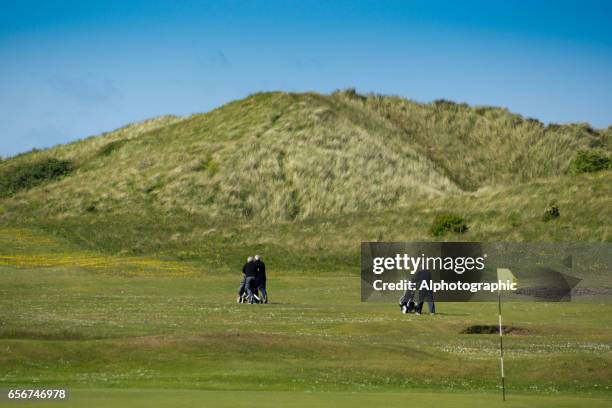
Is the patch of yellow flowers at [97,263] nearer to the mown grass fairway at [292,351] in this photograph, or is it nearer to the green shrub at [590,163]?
the mown grass fairway at [292,351]

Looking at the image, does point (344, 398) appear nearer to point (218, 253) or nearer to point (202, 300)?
point (202, 300)

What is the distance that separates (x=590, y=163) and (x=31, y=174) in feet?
238

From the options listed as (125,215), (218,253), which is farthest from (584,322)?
(125,215)

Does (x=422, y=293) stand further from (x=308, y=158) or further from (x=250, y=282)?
(x=308, y=158)

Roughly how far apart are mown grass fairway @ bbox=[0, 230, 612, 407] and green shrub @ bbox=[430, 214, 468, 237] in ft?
111

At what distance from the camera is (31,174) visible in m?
148

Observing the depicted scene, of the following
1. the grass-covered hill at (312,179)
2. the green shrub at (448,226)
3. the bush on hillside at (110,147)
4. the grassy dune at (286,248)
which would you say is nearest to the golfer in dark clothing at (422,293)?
the grassy dune at (286,248)

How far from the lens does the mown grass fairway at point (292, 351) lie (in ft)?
89.3

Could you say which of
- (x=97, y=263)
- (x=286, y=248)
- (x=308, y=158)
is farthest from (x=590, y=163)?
(x=97, y=263)

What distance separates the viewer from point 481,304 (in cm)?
6312

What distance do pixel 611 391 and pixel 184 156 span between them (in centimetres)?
10278

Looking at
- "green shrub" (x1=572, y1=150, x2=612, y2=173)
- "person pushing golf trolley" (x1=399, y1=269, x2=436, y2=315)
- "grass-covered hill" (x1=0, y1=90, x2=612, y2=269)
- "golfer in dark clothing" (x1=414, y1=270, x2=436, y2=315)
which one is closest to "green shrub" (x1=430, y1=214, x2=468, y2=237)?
"grass-covered hill" (x1=0, y1=90, x2=612, y2=269)

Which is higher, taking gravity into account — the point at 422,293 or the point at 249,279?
the point at 249,279

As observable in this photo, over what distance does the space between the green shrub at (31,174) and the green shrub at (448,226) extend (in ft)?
208
